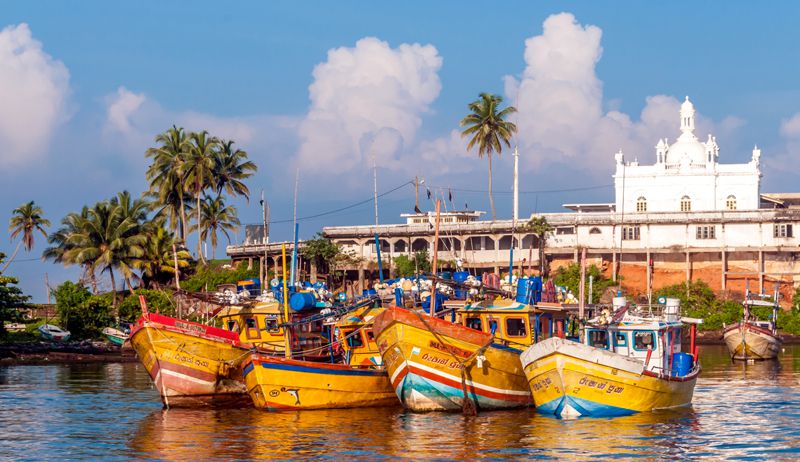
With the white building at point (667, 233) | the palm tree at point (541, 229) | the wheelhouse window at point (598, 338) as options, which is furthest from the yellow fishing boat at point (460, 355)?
the palm tree at point (541, 229)

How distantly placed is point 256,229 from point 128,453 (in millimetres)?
73000

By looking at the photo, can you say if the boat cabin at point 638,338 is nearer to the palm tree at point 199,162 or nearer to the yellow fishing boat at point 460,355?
the yellow fishing boat at point 460,355

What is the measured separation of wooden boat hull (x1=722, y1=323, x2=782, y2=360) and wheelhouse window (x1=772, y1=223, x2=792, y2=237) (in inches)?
809

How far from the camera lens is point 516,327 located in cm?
3438

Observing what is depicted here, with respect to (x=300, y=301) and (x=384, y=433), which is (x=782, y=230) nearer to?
(x=300, y=301)

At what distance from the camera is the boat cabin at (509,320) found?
112 ft

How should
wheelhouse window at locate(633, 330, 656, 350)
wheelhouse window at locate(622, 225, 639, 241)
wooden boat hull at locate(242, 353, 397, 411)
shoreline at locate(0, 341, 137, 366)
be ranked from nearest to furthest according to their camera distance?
wooden boat hull at locate(242, 353, 397, 411) → wheelhouse window at locate(633, 330, 656, 350) → shoreline at locate(0, 341, 137, 366) → wheelhouse window at locate(622, 225, 639, 241)

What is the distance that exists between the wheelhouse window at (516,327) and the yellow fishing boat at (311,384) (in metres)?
4.02

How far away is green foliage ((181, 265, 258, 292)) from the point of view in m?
79.2

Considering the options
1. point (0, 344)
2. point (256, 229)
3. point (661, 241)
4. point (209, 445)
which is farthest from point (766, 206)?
point (209, 445)

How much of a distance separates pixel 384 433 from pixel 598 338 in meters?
8.23

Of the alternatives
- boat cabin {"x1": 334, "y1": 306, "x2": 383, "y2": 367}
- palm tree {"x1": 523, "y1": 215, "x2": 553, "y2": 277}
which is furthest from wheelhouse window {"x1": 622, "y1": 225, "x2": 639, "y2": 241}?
boat cabin {"x1": 334, "y1": 306, "x2": 383, "y2": 367}

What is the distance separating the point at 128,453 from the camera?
88.3ft

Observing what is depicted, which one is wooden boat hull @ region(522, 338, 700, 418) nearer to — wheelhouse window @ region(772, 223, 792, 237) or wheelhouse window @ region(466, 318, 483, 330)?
wheelhouse window @ region(466, 318, 483, 330)
